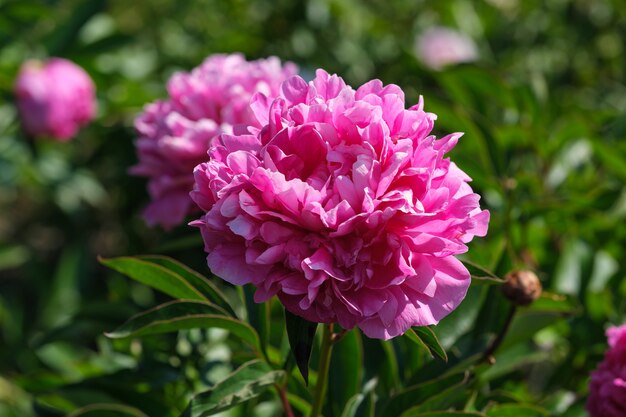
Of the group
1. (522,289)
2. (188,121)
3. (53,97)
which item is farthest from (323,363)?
(53,97)

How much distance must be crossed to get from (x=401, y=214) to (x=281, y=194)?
0.12 metres

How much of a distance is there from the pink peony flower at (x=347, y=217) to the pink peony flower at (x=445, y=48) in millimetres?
2057

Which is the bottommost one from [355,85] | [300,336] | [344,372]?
[355,85]

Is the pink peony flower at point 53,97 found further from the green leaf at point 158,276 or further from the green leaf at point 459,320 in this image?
the green leaf at point 459,320

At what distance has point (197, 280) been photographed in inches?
40.3

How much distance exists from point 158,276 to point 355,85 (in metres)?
1.56

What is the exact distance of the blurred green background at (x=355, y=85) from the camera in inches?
48.4

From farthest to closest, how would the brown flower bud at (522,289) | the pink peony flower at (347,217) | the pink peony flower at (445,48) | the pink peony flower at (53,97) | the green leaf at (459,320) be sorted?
the pink peony flower at (445,48) → the pink peony flower at (53,97) → the green leaf at (459,320) → the brown flower bud at (522,289) → the pink peony flower at (347,217)

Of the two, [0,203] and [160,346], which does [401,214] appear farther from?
[0,203]

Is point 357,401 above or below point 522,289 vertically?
below

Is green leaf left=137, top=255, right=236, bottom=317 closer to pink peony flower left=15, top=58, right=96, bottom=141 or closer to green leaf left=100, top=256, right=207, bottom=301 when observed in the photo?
green leaf left=100, top=256, right=207, bottom=301

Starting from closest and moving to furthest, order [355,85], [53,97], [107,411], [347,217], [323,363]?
[347,217] < [323,363] < [107,411] < [53,97] < [355,85]

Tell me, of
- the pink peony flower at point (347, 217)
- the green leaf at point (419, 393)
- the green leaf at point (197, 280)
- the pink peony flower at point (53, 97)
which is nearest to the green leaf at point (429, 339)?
the pink peony flower at point (347, 217)

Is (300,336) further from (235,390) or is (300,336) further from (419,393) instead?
(419,393)
